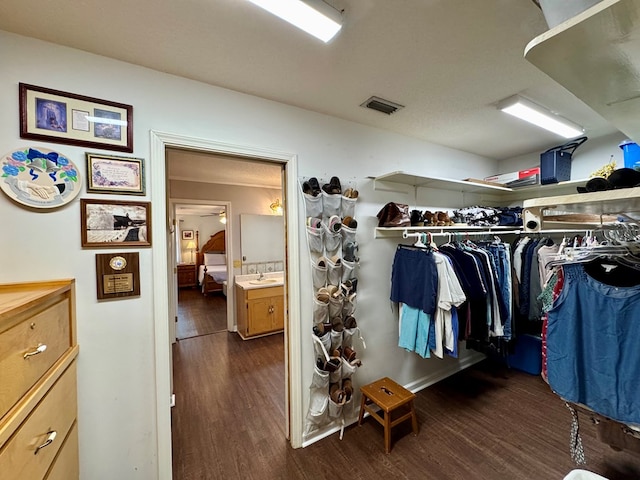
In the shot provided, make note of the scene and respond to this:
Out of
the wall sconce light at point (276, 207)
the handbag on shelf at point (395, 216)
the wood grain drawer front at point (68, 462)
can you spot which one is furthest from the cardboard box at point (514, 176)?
the wood grain drawer front at point (68, 462)

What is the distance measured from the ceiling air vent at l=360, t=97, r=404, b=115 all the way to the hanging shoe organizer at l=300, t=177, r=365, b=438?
1.91ft

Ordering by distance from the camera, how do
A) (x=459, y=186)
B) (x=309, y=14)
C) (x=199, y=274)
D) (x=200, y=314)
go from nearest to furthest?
1. (x=309, y=14)
2. (x=459, y=186)
3. (x=200, y=314)
4. (x=199, y=274)

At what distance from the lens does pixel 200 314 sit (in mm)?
5223

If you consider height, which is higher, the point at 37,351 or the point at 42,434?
the point at 37,351

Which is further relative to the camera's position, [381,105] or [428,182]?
[428,182]

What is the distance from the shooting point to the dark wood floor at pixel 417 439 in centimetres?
167

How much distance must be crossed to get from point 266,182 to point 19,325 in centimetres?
381

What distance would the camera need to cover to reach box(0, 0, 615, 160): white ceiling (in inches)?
42.0

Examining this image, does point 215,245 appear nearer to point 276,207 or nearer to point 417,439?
point 276,207

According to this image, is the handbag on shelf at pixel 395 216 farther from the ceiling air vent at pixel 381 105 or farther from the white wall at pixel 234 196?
the white wall at pixel 234 196

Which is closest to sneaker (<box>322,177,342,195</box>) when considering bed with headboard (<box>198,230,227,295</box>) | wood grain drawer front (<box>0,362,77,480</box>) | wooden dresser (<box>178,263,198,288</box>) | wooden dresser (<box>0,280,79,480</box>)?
wooden dresser (<box>0,280,79,480</box>)

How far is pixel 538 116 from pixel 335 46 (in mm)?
1759

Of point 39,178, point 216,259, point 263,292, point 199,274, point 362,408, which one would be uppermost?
point 39,178

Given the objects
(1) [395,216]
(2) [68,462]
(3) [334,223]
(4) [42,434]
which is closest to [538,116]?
(1) [395,216]
